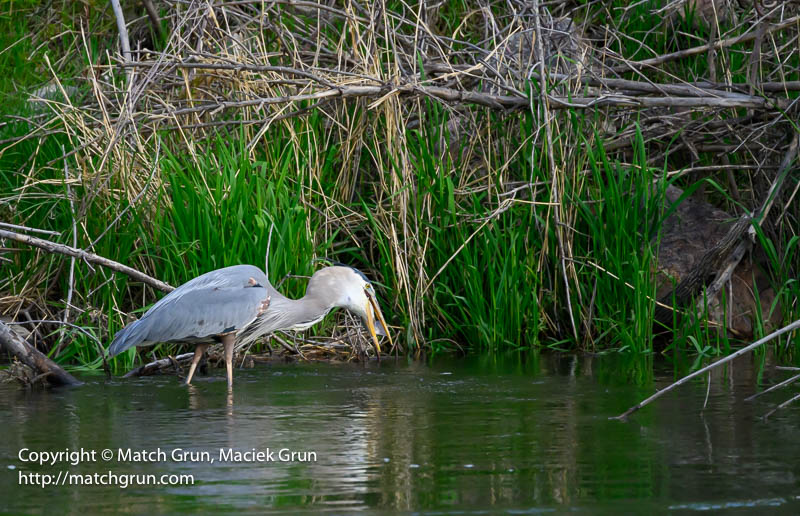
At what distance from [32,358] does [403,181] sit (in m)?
2.87

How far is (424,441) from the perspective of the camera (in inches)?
173

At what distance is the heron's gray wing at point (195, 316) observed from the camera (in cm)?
603

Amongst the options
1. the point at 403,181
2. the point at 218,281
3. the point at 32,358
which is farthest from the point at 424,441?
the point at 403,181

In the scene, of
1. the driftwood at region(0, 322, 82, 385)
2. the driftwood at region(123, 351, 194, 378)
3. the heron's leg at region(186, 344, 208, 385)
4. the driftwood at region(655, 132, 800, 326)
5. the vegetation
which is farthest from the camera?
the driftwood at region(655, 132, 800, 326)

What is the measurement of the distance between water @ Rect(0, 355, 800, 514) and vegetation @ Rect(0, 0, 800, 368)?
960 millimetres

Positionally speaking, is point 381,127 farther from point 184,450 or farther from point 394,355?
point 184,450

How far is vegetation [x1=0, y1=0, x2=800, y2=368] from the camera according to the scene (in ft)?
23.5

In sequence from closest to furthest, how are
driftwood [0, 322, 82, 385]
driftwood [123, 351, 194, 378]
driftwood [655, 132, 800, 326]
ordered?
driftwood [0, 322, 82, 385] < driftwood [123, 351, 194, 378] < driftwood [655, 132, 800, 326]

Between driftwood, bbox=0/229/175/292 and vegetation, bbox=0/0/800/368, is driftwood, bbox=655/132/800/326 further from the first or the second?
driftwood, bbox=0/229/175/292

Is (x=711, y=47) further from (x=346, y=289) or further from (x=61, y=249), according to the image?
(x=61, y=249)

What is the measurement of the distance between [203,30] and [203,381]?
111 inches

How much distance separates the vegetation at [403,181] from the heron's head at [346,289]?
633 millimetres

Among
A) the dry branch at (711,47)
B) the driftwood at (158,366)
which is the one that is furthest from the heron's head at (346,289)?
the dry branch at (711,47)

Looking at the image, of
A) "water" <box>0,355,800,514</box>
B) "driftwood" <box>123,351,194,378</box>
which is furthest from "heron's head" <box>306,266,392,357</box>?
"driftwood" <box>123,351,194,378</box>
